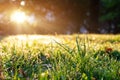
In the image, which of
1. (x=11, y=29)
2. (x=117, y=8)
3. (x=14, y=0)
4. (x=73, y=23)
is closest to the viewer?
(x=14, y=0)

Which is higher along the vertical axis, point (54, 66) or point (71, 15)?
point (71, 15)

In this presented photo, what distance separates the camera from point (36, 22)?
98.3 feet

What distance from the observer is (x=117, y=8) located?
2773cm

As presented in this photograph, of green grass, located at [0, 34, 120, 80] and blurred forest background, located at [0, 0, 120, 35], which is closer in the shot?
green grass, located at [0, 34, 120, 80]

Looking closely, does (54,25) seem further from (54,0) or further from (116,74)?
(116,74)

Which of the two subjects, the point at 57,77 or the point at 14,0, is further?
the point at 14,0

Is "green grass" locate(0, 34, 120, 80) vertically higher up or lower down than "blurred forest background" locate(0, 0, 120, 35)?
lower down

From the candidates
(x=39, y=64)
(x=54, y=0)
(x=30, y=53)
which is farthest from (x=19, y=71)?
(x=54, y=0)

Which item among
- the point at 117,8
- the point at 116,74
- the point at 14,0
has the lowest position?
the point at 116,74

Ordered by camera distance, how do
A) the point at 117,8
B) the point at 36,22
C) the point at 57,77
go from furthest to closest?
the point at 36,22, the point at 117,8, the point at 57,77

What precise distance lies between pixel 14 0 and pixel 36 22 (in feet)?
73.6

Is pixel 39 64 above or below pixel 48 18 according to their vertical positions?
below

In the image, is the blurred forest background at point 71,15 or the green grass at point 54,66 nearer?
the green grass at point 54,66

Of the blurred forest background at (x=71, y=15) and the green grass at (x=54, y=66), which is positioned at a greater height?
the blurred forest background at (x=71, y=15)
